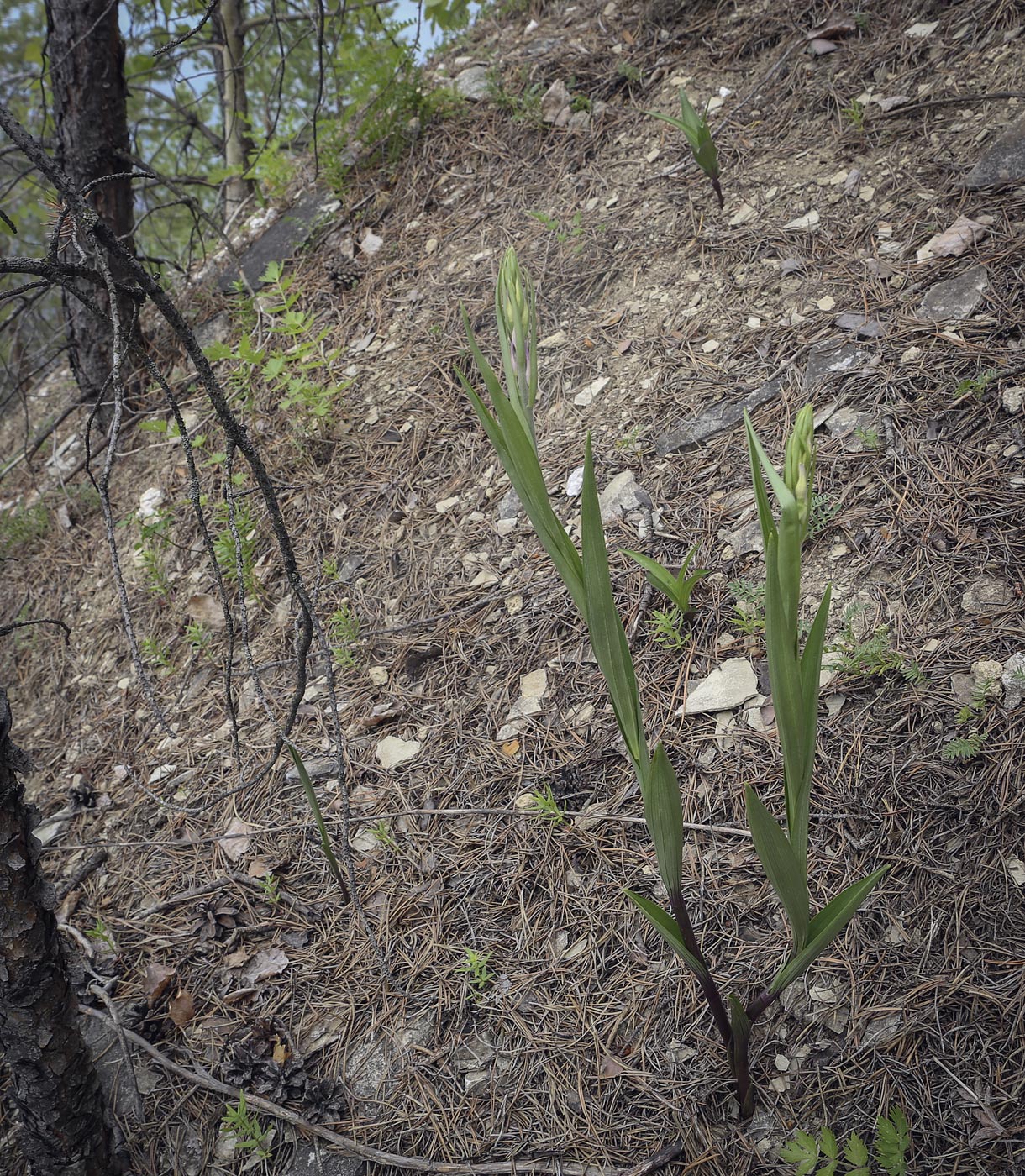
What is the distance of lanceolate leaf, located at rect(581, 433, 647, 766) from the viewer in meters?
1.03

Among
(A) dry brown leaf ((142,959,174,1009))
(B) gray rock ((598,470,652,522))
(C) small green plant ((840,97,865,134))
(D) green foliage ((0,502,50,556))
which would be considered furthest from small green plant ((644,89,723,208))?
(D) green foliage ((0,502,50,556))

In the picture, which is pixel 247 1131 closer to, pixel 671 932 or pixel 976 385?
pixel 671 932

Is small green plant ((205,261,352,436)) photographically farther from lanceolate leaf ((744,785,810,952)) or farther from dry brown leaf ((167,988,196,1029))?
lanceolate leaf ((744,785,810,952))

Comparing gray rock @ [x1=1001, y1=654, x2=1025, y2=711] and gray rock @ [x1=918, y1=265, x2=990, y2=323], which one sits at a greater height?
gray rock @ [x1=918, y1=265, x2=990, y2=323]

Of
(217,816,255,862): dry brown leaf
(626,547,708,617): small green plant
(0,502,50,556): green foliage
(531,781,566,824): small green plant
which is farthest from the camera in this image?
(0,502,50,556): green foliage

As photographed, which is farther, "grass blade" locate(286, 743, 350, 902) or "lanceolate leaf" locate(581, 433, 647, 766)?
"grass blade" locate(286, 743, 350, 902)

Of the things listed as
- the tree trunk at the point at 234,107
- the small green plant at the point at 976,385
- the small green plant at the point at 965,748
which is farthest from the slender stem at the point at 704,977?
the tree trunk at the point at 234,107

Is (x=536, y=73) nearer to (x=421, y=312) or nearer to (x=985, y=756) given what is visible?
(x=421, y=312)

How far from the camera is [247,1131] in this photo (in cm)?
143

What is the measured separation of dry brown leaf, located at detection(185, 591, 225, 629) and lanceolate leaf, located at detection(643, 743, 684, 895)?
1.80m

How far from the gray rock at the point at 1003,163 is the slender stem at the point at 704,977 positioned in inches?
80.6

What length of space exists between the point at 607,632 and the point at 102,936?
1.48 meters

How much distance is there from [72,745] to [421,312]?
1856 mm

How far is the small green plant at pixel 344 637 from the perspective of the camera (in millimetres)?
2162
